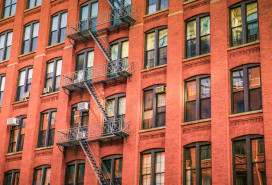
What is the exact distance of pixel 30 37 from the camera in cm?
3622

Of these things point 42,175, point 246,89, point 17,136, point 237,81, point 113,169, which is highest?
point 237,81

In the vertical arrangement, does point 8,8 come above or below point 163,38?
above

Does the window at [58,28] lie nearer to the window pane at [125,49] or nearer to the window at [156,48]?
the window pane at [125,49]

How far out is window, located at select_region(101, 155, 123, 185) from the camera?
91.1 ft

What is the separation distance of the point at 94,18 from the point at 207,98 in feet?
37.3

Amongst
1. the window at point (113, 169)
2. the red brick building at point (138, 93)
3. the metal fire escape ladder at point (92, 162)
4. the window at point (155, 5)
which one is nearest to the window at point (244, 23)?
the red brick building at point (138, 93)

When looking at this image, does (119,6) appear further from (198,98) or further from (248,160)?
(248,160)

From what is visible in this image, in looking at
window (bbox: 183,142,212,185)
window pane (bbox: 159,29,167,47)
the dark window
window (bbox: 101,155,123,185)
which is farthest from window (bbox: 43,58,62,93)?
window (bbox: 183,142,212,185)

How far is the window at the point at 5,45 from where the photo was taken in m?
37.6

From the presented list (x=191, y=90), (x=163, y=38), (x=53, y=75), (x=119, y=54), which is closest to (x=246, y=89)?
(x=191, y=90)

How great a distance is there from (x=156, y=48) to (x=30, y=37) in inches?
473

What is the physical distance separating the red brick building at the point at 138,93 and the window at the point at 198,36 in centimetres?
6

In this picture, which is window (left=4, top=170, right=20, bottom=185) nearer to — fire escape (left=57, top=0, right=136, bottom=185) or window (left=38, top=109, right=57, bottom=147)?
window (left=38, top=109, right=57, bottom=147)

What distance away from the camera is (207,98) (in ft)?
84.4
